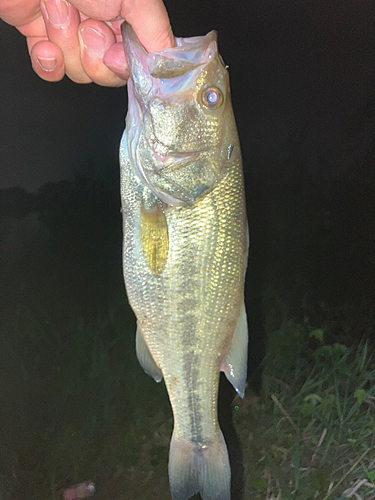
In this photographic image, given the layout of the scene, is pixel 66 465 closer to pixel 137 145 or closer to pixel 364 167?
pixel 137 145

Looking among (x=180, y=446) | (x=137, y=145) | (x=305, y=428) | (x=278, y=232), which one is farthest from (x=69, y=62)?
(x=305, y=428)

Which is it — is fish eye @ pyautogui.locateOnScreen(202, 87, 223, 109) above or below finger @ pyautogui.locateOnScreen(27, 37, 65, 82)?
below

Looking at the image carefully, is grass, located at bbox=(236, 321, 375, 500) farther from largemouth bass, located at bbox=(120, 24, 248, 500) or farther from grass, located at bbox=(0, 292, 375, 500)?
largemouth bass, located at bbox=(120, 24, 248, 500)

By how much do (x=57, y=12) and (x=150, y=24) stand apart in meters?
0.49

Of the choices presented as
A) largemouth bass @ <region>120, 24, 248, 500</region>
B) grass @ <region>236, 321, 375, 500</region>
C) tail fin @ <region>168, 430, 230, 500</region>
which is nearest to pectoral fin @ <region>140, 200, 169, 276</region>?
largemouth bass @ <region>120, 24, 248, 500</region>

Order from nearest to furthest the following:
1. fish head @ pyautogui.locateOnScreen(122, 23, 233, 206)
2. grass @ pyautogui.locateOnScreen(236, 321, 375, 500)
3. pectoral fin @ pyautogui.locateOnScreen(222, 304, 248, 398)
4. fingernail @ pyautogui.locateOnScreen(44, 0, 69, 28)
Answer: fish head @ pyautogui.locateOnScreen(122, 23, 233, 206), pectoral fin @ pyautogui.locateOnScreen(222, 304, 248, 398), fingernail @ pyautogui.locateOnScreen(44, 0, 69, 28), grass @ pyautogui.locateOnScreen(236, 321, 375, 500)

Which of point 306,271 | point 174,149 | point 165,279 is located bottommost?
point 306,271

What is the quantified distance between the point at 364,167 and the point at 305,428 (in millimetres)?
2701

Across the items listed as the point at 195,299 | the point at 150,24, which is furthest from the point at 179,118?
the point at 195,299

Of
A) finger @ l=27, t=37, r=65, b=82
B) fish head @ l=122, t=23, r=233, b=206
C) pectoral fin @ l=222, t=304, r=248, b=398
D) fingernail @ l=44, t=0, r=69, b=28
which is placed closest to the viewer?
fish head @ l=122, t=23, r=233, b=206

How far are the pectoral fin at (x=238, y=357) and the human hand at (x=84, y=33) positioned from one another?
86cm

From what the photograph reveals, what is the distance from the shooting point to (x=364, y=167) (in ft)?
11.3

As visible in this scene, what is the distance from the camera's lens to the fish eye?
904 millimetres

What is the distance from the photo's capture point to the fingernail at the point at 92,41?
1.17 meters
